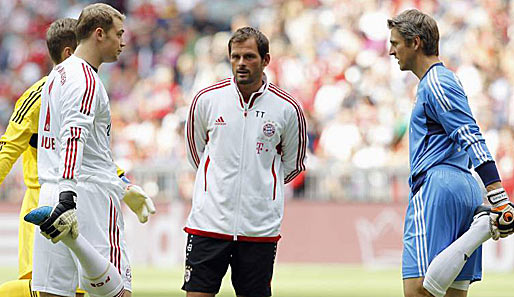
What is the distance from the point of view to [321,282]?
14.8 meters

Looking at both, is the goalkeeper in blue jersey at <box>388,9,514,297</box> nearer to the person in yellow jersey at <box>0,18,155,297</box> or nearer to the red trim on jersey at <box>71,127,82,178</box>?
the person in yellow jersey at <box>0,18,155,297</box>

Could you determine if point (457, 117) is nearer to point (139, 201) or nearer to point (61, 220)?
point (139, 201)

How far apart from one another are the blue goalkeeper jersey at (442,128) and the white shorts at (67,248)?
1.99 metres

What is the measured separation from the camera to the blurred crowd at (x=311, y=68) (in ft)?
62.0

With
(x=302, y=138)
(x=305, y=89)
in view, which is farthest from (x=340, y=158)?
(x=302, y=138)

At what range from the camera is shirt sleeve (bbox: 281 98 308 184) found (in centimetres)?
763

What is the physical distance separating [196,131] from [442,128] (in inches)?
68.9

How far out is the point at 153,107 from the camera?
68.6 ft

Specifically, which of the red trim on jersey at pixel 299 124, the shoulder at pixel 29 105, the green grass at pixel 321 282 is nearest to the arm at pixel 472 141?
the red trim on jersey at pixel 299 124

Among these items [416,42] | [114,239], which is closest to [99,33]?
[114,239]

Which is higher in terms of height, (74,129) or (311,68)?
(311,68)

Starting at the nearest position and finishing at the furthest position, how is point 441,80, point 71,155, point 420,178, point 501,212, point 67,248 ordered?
point 71,155
point 501,212
point 67,248
point 441,80
point 420,178

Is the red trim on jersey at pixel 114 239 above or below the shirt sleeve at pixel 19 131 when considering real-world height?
below

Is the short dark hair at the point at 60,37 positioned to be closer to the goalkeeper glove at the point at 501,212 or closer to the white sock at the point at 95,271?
the white sock at the point at 95,271
